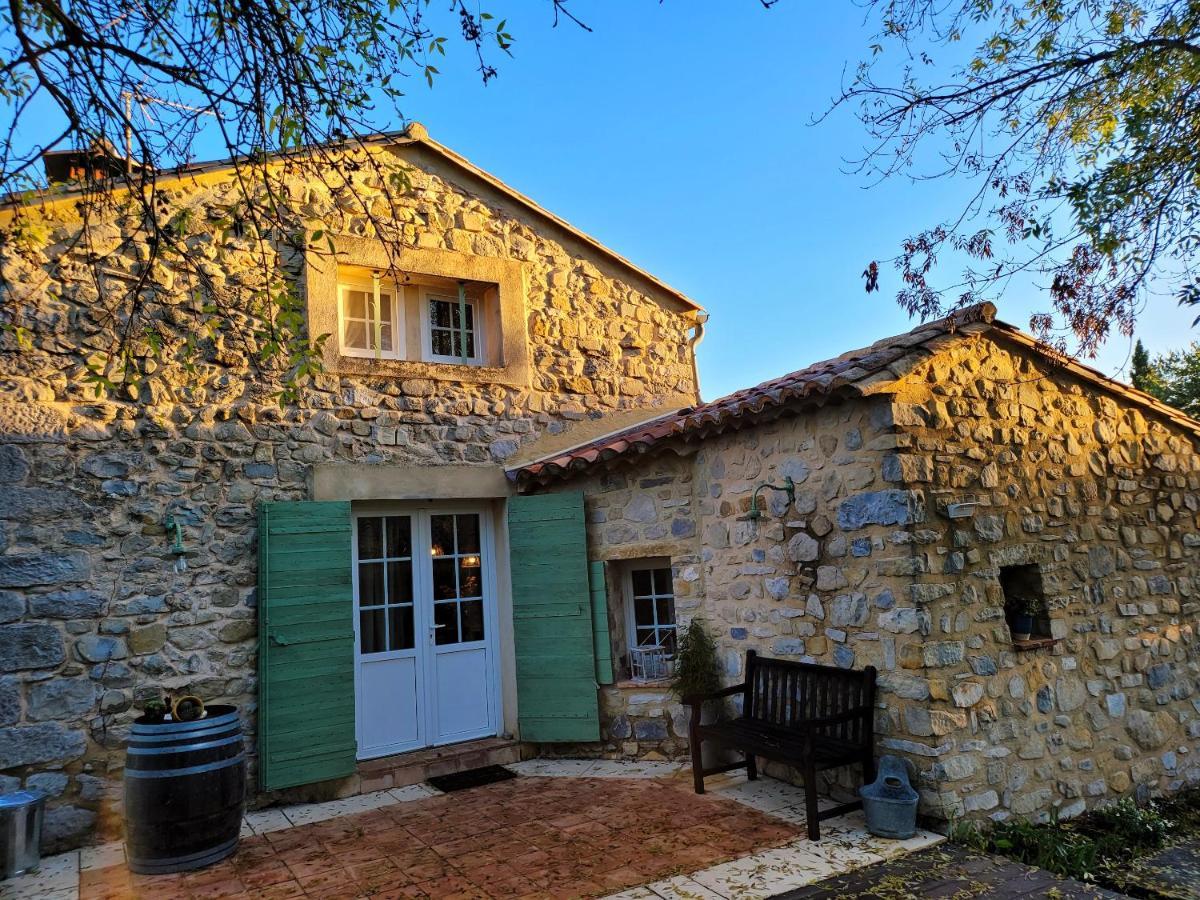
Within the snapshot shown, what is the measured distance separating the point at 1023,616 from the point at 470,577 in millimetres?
4142

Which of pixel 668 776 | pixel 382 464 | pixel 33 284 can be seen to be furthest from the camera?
pixel 382 464

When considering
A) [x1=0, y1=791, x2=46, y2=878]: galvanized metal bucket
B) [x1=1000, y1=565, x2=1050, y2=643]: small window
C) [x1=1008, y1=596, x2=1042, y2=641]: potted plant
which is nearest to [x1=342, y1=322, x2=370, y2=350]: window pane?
[x1=0, y1=791, x2=46, y2=878]: galvanized metal bucket

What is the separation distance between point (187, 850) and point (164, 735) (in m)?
0.64

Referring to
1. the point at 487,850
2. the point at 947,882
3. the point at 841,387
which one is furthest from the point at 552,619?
the point at 947,882

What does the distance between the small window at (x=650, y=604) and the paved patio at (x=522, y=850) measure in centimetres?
118

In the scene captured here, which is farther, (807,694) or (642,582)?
(642,582)

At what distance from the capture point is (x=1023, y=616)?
16.0ft

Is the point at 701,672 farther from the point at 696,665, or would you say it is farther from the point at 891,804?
the point at 891,804

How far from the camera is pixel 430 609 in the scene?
237 inches

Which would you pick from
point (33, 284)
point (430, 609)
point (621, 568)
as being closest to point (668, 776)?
point (621, 568)

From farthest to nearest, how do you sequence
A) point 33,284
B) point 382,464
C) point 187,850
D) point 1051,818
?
point 382,464
point 33,284
point 1051,818
point 187,850

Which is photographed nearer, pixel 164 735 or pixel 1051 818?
pixel 164 735

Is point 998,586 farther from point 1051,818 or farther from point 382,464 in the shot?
point 382,464

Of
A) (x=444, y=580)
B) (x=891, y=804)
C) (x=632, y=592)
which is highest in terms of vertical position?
(x=444, y=580)
